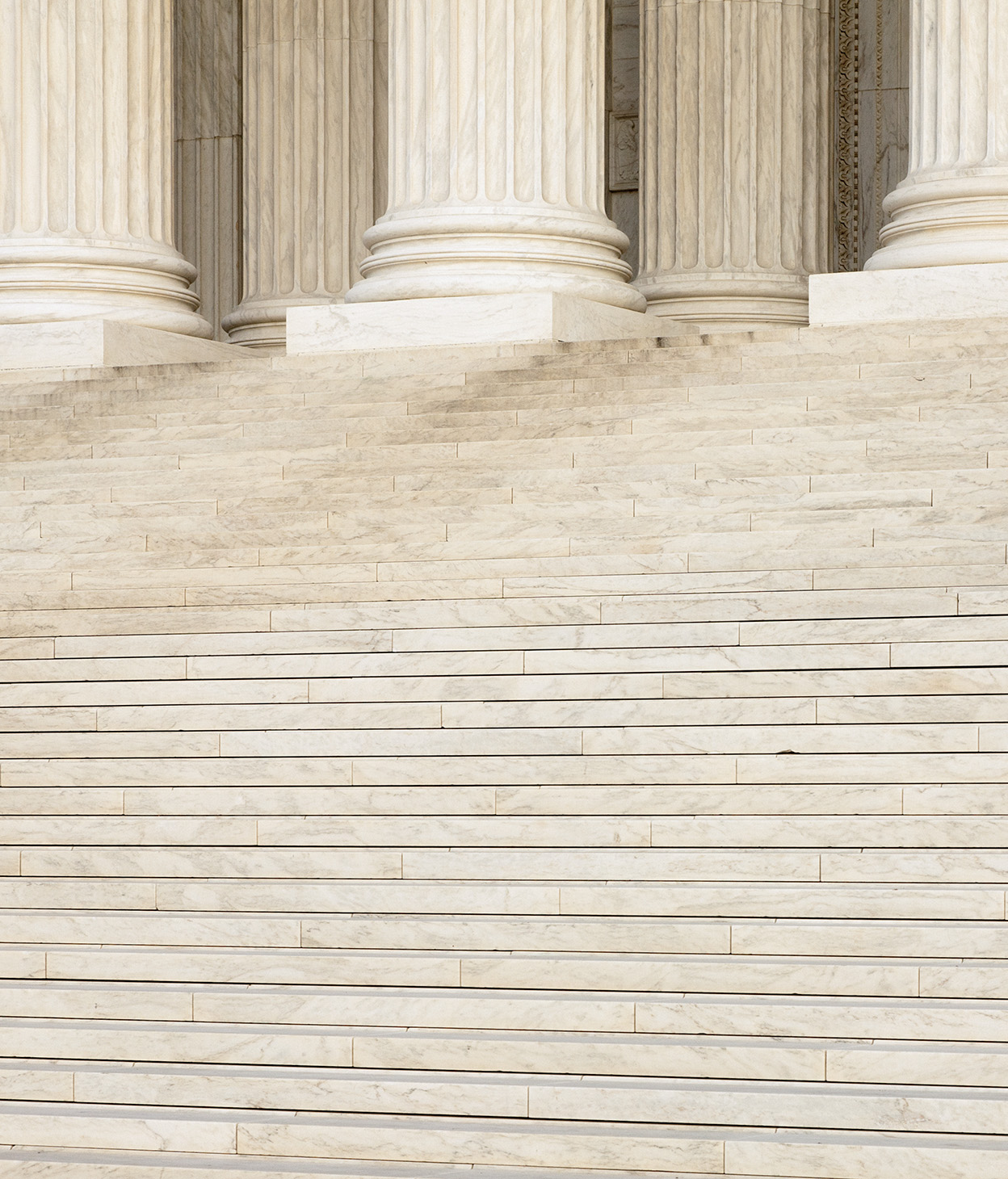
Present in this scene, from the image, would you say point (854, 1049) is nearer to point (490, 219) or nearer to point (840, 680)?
point (840, 680)

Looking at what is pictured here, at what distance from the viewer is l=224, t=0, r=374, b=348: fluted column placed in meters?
37.7

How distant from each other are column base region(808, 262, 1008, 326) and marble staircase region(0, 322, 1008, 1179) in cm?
270

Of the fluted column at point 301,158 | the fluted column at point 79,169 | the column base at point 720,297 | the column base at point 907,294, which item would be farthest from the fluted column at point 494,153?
the fluted column at point 301,158

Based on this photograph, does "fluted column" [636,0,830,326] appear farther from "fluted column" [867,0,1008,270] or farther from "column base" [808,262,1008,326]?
"column base" [808,262,1008,326]

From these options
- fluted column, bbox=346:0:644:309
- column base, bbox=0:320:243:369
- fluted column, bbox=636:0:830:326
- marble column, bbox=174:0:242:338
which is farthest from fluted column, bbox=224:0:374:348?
fluted column, bbox=346:0:644:309

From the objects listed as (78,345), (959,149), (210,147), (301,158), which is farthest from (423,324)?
(210,147)

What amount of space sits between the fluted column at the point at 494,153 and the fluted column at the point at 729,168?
219 inches

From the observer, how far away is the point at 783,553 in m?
17.9

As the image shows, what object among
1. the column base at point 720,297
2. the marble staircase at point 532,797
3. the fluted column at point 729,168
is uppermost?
the fluted column at point 729,168

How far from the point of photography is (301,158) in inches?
1487

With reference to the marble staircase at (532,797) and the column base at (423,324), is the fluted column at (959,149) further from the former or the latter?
the column base at (423,324)

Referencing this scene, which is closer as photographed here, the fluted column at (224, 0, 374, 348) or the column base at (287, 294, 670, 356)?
the column base at (287, 294, 670, 356)

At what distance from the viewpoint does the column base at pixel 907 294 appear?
84.0 ft

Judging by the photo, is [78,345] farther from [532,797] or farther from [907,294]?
[532,797]
